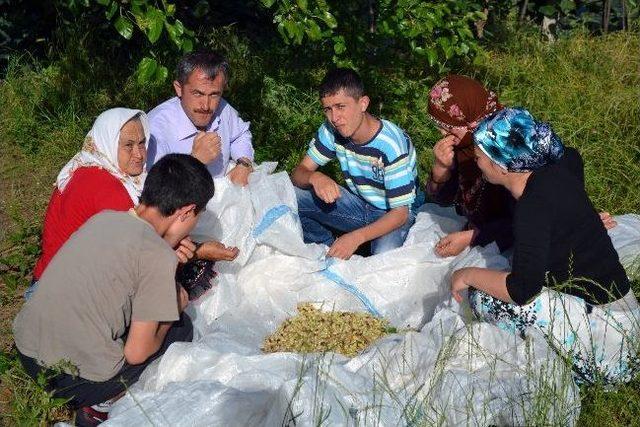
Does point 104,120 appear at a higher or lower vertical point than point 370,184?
higher

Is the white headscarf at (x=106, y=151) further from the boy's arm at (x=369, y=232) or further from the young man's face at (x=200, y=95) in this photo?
the boy's arm at (x=369, y=232)

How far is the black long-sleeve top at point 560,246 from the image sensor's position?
334cm

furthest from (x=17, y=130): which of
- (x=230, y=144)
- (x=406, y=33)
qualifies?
(x=406, y=33)

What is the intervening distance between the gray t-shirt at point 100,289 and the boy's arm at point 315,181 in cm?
148

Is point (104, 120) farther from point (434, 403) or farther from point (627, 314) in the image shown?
point (627, 314)

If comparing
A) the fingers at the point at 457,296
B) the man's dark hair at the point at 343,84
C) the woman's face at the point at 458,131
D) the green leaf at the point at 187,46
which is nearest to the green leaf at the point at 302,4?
the man's dark hair at the point at 343,84

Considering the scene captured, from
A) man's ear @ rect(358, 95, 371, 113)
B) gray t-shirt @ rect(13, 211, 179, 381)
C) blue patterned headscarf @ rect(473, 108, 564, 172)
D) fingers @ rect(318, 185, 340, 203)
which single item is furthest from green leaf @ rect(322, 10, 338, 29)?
gray t-shirt @ rect(13, 211, 179, 381)

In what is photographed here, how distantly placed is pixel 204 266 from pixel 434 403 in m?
1.50

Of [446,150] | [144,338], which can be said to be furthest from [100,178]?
[446,150]

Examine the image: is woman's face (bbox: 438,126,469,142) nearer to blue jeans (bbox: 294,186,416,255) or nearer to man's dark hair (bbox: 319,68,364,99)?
man's dark hair (bbox: 319,68,364,99)

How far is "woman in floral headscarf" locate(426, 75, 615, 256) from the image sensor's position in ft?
13.7

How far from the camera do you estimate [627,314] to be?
142 inches

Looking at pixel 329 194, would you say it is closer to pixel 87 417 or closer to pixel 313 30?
pixel 313 30

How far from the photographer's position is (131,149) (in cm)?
410
